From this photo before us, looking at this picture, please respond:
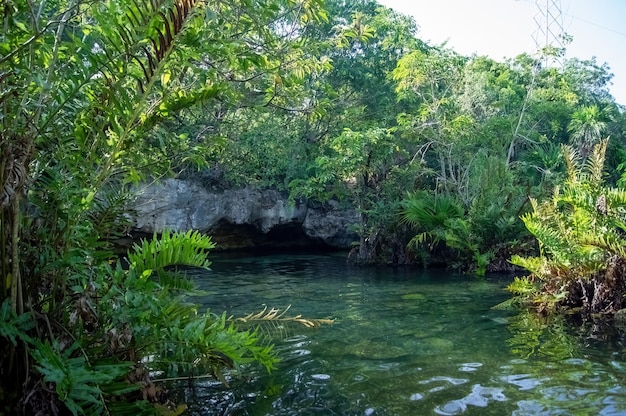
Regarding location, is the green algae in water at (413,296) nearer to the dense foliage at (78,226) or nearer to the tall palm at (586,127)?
the dense foliage at (78,226)

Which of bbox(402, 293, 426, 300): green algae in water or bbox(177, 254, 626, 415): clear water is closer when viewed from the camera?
bbox(177, 254, 626, 415): clear water

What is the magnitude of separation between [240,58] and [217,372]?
2056 mm

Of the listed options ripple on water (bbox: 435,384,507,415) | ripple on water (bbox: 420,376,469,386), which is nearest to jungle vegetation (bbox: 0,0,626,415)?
ripple on water (bbox: 435,384,507,415)

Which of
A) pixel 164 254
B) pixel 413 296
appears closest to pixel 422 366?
pixel 164 254

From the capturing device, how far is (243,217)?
60.5 ft

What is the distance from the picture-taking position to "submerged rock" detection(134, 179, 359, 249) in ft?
56.6

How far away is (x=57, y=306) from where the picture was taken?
8.96ft

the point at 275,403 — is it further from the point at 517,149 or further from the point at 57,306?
the point at 517,149

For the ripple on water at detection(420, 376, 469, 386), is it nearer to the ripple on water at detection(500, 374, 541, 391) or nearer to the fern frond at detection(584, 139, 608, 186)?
the ripple on water at detection(500, 374, 541, 391)

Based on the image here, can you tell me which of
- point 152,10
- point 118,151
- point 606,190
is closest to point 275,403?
point 118,151

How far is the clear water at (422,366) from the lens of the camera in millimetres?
3504

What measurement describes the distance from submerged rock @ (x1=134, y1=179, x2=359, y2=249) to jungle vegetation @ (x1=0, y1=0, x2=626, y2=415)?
152 cm

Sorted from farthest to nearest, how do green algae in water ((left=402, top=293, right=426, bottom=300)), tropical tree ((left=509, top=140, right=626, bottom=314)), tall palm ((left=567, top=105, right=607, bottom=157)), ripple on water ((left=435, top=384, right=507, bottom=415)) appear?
tall palm ((left=567, top=105, right=607, bottom=157)), green algae in water ((left=402, top=293, right=426, bottom=300)), tropical tree ((left=509, top=140, right=626, bottom=314)), ripple on water ((left=435, top=384, right=507, bottom=415))

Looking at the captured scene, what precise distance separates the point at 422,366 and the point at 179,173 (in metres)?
2.75
